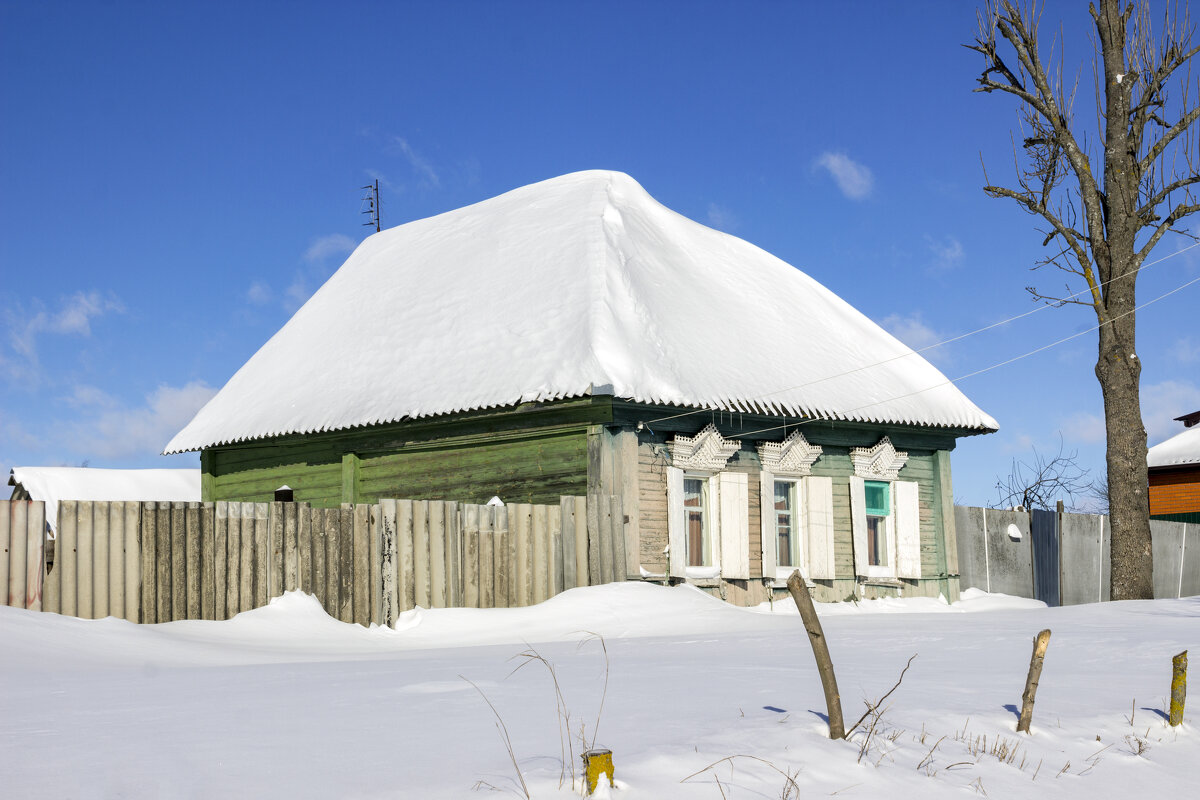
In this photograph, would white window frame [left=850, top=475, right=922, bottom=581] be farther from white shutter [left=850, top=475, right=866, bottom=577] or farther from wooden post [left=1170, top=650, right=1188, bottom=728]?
wooden post [left=1170, top=650, right=1188, bottom=728]

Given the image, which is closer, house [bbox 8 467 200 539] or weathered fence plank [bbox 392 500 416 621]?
weathered fence plank [bbox 392 500 416 621]

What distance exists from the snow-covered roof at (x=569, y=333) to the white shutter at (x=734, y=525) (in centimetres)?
109

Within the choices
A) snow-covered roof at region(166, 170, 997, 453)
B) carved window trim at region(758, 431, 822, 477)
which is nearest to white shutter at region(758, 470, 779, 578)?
carved window trim at region(758, 431, 822, 477)

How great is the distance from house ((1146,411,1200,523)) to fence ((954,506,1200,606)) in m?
10.1

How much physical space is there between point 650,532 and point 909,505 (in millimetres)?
5177

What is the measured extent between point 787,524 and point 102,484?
93.4ft

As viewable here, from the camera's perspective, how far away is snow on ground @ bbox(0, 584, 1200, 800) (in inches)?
173

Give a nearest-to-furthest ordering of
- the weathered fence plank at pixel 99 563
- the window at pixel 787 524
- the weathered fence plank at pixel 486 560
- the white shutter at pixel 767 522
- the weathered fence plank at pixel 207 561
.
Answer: the weathered fence plank at pixel 99 563 → the weathered fence plank at pixel 207 561 → the weathered fence plank at pixel 486 560 → the white shutter at pixel 767 522 → the window at pixel 787 524

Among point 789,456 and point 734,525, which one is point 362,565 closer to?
point 734,525

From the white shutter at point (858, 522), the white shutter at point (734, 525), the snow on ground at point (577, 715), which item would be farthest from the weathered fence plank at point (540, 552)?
the white shutter at point (858, 522)

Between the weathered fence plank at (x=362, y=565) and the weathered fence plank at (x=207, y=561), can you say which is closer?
the weathered fence plank at (x=207, y=561)

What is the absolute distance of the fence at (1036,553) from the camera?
64.3 ft

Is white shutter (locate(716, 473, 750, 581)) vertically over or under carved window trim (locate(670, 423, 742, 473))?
under

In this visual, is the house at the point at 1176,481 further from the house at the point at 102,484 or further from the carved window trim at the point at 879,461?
the house at the point at 102,484
